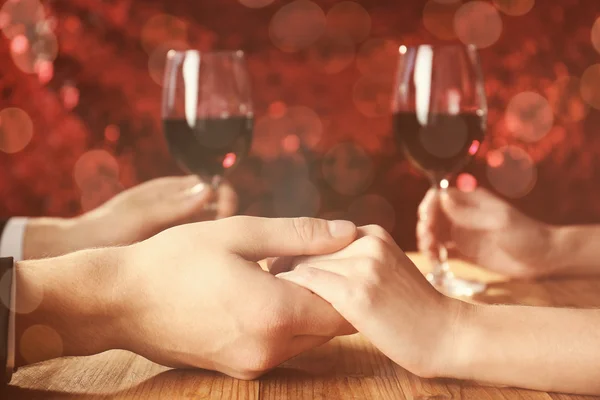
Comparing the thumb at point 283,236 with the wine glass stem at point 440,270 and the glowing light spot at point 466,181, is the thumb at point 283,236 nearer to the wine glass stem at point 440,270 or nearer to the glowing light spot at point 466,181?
the wine glass stem at point 440,270

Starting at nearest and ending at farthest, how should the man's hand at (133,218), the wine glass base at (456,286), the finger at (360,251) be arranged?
1. the finger at (360,251)
2. the wine glass base at (456,286)
3. the man's hand at (133,218)

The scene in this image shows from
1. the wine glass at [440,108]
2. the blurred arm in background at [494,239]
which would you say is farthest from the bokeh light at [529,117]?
the wine glass at [440,108]

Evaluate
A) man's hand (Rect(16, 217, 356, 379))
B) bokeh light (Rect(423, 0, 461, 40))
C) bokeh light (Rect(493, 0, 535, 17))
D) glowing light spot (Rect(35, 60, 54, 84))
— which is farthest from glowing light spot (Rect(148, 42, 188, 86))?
man's hand (Rect(16, 217, 356, 379))

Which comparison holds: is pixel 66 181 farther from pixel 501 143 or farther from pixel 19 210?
pixel 501 143

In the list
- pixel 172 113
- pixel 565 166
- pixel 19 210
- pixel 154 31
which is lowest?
pixel 19 210

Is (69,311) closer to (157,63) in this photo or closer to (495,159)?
(157,63)

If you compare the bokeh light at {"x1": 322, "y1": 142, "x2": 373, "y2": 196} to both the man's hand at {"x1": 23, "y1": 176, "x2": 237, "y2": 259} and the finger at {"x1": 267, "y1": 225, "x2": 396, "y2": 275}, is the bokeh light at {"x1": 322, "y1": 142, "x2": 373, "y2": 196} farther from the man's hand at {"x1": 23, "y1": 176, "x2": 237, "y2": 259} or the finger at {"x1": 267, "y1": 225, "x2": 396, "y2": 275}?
the finger at {"x1": 267, "y1": 225, "x2": 396, "y2": 275}

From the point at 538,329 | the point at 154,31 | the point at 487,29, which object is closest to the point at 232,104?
the point at 538,329
